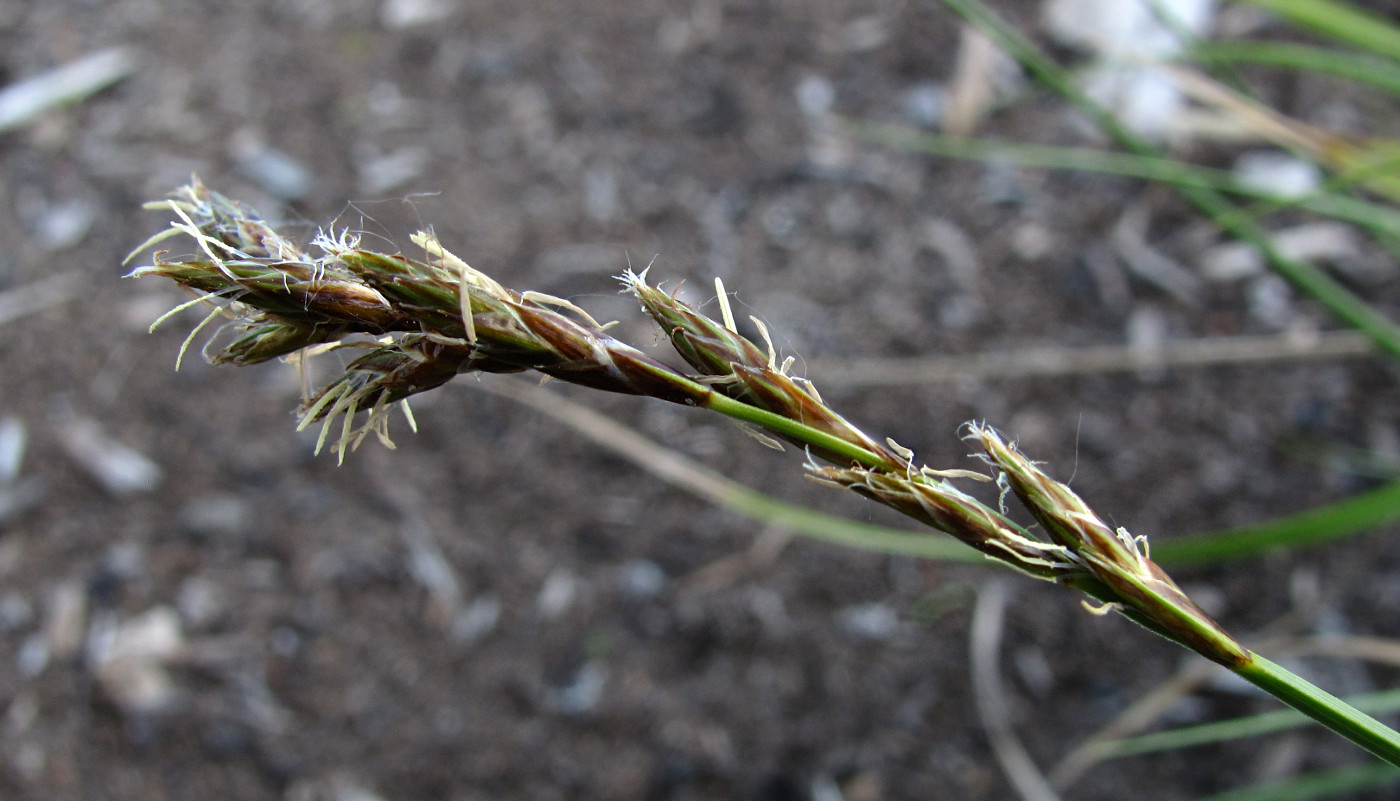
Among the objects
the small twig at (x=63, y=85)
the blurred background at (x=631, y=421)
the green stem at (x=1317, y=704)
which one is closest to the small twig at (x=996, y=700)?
the blurred background at (x=631, y=421)

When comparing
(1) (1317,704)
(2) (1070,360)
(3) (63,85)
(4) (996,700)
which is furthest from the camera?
(3) (63,85)

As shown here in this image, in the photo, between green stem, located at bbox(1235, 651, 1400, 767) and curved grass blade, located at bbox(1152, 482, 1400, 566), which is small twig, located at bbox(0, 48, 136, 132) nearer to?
curved grass blade, located at bbox(1152, 482, 1400, 566)

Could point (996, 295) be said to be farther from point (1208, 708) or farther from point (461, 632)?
point (461, 632)

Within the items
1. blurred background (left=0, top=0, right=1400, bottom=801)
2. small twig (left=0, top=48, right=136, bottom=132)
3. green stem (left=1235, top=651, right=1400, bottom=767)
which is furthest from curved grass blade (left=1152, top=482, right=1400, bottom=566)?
small twig (left=0, top=48, right=136, bottom=132)

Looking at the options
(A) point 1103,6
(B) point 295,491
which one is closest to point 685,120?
(A) point 1103,6

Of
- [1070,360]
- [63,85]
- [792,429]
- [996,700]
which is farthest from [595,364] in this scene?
[63,85]

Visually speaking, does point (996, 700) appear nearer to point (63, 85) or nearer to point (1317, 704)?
point (1317, 704)
